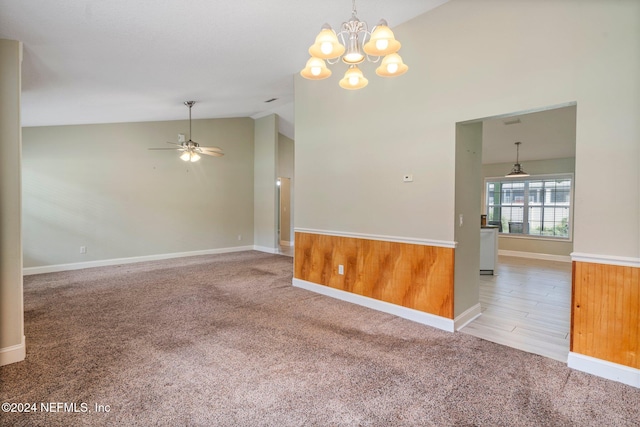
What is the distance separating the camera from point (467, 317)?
333cm

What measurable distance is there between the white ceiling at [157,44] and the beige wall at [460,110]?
0.58 meters

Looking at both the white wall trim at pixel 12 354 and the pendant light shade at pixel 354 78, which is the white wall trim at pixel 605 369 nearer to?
the pendant light shade at pixel 354 78

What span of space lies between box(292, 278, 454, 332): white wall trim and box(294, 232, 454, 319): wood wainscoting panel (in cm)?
5

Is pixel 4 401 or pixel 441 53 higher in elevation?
pixel 441 53

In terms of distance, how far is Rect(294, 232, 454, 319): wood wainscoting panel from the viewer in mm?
3179

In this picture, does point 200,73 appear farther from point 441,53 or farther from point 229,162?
point 229,162

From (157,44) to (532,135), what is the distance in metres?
6.36

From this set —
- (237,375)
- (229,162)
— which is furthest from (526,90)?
(229,162)

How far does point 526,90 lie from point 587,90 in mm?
410

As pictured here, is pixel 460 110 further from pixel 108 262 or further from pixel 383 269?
pixel 108 262

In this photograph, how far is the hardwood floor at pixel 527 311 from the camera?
2857 mm

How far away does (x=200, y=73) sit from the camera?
4105 mm

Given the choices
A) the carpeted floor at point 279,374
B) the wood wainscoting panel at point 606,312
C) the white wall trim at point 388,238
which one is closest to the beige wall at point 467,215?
the white wall trim at point 388,238

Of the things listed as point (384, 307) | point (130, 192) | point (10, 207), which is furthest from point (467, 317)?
point (130, 192)
